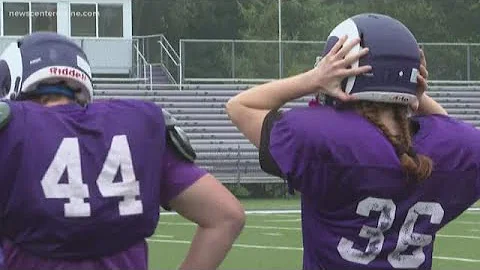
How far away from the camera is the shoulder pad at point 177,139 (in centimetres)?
272

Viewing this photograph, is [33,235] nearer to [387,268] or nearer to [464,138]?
[387,268]

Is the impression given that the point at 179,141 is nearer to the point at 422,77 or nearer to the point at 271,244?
the point at 422,77

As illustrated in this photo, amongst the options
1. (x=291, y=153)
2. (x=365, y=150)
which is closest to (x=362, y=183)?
(x=365, y=150)

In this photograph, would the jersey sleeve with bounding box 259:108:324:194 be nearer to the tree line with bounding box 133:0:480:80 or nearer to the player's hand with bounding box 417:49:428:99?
the player's hand with bounding box 417:49:428:99

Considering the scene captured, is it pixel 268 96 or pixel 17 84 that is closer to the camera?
pixel 17 84

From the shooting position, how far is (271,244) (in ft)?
41.4

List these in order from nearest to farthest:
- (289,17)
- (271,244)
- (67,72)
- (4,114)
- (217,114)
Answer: (4,114) → (67,72) → (271,244) → (217,114) → (289,17)

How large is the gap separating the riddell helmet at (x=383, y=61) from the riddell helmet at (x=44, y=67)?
23.7 inches

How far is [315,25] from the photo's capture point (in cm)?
4128

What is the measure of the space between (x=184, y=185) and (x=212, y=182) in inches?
2.8

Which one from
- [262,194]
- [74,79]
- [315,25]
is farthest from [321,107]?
[315,25]

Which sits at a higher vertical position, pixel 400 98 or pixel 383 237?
pixel 400 98

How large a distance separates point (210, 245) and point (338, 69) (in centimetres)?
51

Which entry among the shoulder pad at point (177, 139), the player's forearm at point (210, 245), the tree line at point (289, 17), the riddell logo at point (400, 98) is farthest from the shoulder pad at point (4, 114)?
the tree line at point (289, 17)
